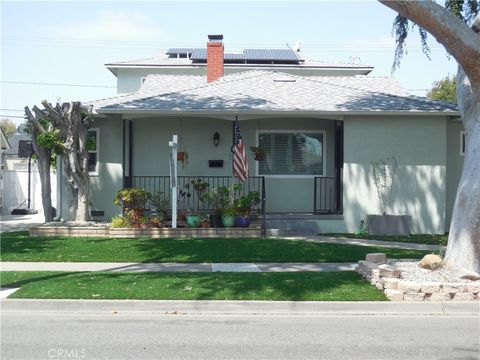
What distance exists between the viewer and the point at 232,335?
24.5 ft

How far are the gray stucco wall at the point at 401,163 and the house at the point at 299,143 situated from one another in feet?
0.09

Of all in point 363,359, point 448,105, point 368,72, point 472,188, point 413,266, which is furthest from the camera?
point 368,72

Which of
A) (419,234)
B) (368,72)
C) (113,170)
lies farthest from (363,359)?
(368,72)

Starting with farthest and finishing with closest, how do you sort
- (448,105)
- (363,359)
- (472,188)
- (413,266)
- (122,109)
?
(448,105) < (122,109) < (413,266) < (472,188) < (363,359)

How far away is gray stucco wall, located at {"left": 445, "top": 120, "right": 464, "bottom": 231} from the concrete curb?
970cm

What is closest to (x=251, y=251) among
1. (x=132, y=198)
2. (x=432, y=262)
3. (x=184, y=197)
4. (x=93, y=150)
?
(x=132, y=198)

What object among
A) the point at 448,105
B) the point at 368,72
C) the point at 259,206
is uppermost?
the point at 368,72

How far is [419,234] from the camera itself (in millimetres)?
17109

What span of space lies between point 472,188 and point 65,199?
11883 mm

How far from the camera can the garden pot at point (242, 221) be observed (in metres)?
16.0

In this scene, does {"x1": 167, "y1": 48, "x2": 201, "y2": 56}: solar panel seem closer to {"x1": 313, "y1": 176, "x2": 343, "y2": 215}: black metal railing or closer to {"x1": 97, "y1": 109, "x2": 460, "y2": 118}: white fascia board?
{"x1": 313, "y1": 176, "x2": 343, "y2": 215}: black metal railing

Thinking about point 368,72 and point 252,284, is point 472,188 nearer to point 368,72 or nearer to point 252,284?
point 252,284

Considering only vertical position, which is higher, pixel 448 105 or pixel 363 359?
pixel 448 105

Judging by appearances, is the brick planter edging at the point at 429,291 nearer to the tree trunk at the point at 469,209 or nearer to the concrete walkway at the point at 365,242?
the tree trunk at the point at 469,209
